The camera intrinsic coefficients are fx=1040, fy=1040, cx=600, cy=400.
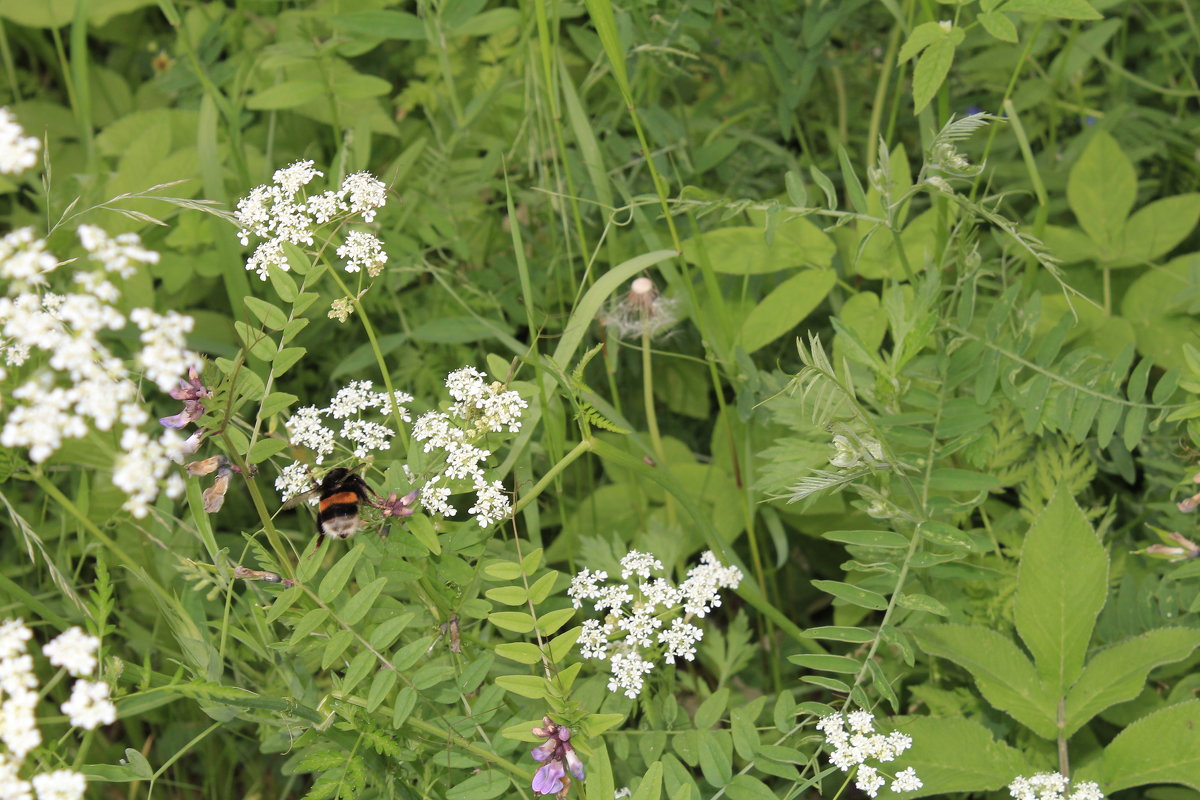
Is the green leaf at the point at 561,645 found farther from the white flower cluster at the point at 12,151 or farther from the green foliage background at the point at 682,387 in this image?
the white flower cluster at the point at 12,151

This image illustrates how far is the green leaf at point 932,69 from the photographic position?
1830mm

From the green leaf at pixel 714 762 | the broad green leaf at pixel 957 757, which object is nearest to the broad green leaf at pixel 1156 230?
the broad green leaf at pixel 957 757

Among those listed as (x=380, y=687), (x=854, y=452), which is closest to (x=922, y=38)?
(x=854, y=452)

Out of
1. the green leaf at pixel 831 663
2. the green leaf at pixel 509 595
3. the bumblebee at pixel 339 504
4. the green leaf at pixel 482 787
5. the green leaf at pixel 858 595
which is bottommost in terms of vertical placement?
the green leaf at pixel 482 787

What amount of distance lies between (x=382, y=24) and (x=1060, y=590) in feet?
6.45

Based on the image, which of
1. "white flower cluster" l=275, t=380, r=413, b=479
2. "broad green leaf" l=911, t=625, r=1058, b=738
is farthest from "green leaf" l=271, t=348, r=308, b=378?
"broad green leaf" l=911, t=625, r=1058, b=738

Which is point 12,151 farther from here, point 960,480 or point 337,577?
point 960,480

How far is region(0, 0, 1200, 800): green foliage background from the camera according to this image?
1645 millimetres

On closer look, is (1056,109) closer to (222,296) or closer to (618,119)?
(618,119)

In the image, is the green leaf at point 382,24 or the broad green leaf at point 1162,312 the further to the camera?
the green leaf at point 382,24

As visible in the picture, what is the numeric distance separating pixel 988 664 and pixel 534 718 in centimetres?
84

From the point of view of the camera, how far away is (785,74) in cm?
263

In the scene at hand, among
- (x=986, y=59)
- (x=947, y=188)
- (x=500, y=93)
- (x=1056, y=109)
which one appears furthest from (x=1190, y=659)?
(x=500, y=93)

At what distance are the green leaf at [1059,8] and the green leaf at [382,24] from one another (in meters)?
1.35
